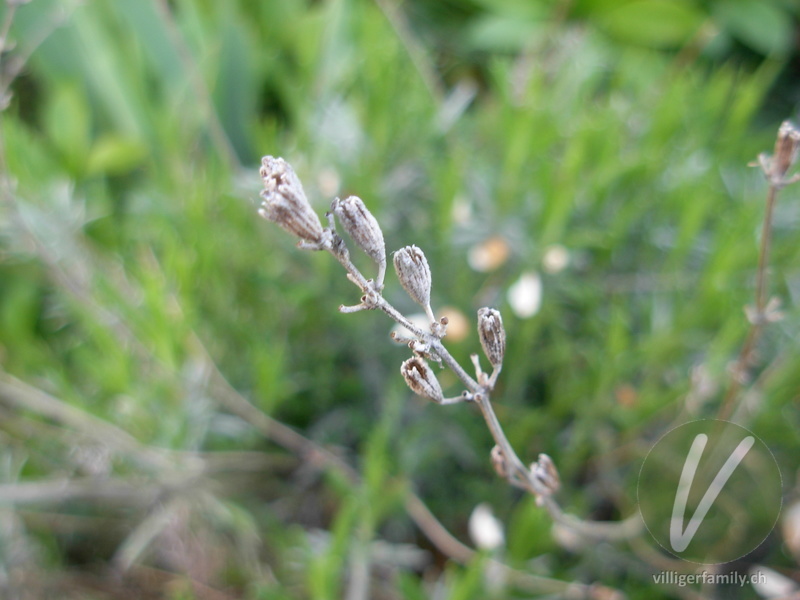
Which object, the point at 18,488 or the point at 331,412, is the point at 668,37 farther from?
the point at 18,488

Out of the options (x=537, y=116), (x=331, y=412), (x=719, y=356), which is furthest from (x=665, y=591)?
(x=537, y=116)

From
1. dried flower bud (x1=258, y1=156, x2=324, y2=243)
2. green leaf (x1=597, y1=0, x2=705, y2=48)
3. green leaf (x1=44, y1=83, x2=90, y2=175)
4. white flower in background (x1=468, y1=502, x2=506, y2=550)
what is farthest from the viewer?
green leaf (x1=597, y1=0, x2=705, y2=48)

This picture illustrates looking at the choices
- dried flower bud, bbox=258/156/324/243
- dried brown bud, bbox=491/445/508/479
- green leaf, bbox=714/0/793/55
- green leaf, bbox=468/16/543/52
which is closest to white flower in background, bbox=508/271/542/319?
dried brown bud, bbox=491/445/508/479

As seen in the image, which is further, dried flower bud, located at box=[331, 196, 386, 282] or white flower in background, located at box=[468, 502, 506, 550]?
white flower in background, located at box=[468, 502, 506, 550]

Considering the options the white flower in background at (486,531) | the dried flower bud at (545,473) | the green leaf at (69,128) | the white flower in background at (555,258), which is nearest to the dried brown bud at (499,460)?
the dried flower bud at (545,473)

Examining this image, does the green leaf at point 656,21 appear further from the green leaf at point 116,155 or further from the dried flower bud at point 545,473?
the dried flower bud at point 545,473

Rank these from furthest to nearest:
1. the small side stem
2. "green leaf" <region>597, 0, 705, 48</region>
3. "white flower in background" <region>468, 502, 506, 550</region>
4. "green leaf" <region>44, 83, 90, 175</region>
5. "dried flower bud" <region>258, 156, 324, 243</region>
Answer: "green leaf" <region>597, 0, 705, 48</region>, "green leaf" <region>44, 83, 90, 175</region>, "white flower in background" <region>468, 502, 506, 550</region>, the small side stem, "dried flower bud" <region>258, 156, 324, 243</region>

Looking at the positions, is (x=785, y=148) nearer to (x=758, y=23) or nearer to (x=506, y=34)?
(x=506, y=34)

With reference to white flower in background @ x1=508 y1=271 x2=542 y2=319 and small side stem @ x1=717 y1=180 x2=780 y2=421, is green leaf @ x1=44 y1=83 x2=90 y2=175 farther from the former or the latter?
small side stem @ x1=717 y1=180 x2=780 y2=421

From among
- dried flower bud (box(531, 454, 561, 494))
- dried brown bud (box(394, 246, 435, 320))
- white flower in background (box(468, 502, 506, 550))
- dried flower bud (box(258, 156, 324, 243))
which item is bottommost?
white flower in background (box(468, 502, 506, 550))
